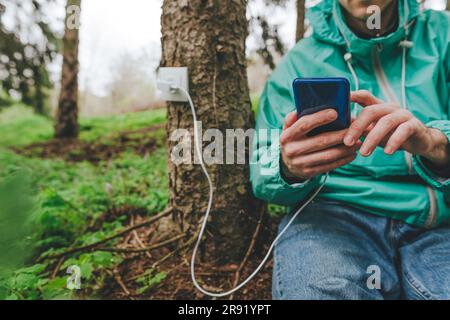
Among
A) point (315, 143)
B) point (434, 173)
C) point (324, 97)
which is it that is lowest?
point (434, 173)

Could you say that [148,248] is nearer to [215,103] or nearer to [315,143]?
[215,103]

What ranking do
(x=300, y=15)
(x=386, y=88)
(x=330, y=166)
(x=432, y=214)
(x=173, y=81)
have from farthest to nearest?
(x=300, y=15)
(x=173, y=81)
(x=386, y=88)
(x=432, y=214)
(x=330, y=166)

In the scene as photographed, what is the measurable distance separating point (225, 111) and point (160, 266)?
2.58ft

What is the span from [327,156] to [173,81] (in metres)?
0.76

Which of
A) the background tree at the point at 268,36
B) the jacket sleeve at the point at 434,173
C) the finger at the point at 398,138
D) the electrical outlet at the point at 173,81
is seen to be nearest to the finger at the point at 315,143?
the finger at the point at 398,138

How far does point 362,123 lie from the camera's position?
92 cm

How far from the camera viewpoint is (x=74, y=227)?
6.12 ft

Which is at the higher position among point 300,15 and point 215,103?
point 300,15

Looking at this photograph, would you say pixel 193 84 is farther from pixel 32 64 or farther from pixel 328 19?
pixel 32 64

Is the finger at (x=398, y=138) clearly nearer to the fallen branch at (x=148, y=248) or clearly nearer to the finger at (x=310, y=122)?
the finger at (x=310, y=122)

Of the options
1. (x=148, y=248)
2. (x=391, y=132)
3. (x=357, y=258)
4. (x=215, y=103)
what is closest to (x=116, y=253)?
(x=148, y=248)

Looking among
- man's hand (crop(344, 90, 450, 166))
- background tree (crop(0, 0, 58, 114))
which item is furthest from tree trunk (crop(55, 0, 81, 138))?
man's hand (crop(344, 90, 450, 166))

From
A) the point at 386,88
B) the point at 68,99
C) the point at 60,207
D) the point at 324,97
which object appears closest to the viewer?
the point at 324,97

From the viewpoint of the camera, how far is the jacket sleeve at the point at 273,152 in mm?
1185
